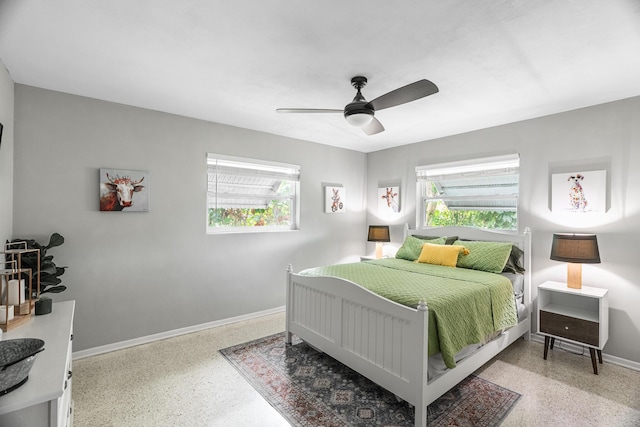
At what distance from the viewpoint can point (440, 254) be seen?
140 inches

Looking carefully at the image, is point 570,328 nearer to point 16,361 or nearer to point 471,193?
point 471,193

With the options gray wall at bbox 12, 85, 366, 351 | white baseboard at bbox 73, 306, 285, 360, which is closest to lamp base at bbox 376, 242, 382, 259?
gray wall at bbox 12, 85, 366, 351

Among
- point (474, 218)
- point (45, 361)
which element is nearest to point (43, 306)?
point (45, 361)

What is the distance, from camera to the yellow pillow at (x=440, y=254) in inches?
136

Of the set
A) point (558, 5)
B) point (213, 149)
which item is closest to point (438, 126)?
point (558, 5)

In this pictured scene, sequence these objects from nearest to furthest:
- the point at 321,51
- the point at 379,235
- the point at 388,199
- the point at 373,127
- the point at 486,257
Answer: the point at 321,51 < the point at 373,127 < the point at 486,257 < the point at 379,235 < the point at 388,199

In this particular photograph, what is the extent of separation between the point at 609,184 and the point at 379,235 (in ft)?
8.66

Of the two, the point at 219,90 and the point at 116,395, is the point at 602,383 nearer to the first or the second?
the point at 116,395

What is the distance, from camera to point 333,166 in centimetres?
486

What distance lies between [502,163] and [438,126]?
2.93ft

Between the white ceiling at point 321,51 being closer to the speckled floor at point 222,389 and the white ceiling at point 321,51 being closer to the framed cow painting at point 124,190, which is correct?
the framed cow painting at point 124,190

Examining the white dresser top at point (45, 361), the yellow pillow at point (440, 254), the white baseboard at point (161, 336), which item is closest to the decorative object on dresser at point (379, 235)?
the yellow pillow at point (440, 254)

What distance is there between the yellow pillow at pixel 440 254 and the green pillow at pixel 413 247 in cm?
16

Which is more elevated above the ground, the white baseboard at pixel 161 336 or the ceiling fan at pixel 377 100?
the ceiling fan at pixel 377 100
